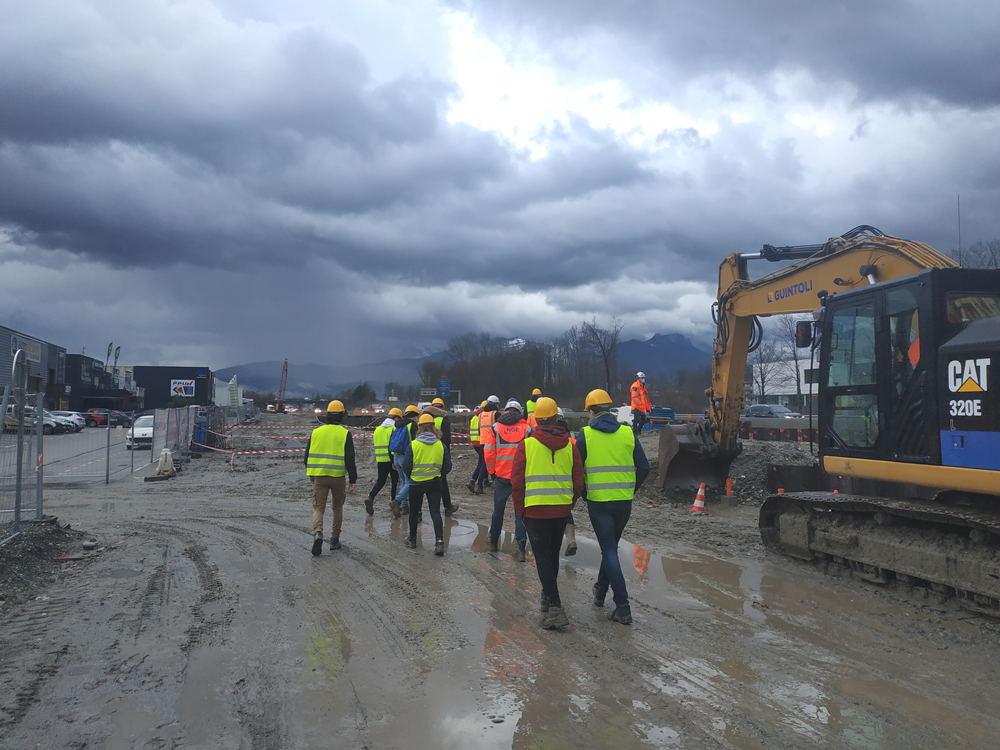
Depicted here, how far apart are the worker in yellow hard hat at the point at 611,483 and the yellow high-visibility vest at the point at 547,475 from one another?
9.2 inches

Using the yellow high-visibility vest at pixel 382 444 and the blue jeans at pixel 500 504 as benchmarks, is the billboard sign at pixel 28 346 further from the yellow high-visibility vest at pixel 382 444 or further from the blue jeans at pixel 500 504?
the blue jeans at pixel 500 504

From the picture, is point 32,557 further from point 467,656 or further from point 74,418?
point 74,418

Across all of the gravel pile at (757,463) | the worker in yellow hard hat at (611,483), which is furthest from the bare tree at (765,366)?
the worker in yellow hard hat at (611,483)

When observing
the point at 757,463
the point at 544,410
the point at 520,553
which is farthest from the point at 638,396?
the point at 544,410

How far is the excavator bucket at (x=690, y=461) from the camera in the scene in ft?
44.4

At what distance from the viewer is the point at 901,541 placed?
6996mm

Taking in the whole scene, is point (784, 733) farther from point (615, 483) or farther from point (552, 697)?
point (615, 483)

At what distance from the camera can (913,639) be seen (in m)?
5.84

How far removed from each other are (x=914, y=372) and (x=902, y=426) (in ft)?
1.96

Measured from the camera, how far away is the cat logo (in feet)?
20.0

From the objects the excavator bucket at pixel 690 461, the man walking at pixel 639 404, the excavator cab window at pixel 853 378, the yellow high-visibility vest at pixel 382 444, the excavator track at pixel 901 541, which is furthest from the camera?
the man walking at pixel 639 404

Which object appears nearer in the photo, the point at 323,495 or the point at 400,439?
the point at 323,495

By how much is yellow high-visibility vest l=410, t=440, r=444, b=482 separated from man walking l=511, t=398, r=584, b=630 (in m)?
2.91

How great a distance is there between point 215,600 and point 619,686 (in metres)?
4.25
